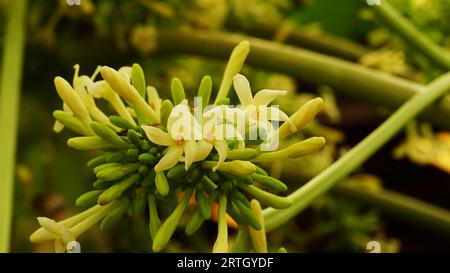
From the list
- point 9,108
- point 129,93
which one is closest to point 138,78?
point 129,93

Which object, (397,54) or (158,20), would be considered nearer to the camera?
(158,20)

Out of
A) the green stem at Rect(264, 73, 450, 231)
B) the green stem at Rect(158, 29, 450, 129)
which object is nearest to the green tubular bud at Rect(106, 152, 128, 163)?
the green stem at Rect(264, 73, 450, 231)

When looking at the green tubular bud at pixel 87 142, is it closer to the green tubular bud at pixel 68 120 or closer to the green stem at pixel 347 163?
the green tubular bud at pixel 68 120

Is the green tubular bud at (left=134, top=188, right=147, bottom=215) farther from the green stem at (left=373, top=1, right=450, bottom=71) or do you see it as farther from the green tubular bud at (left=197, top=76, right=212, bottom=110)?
the green stem at (left=373, top=1, right=450, bottom=71)

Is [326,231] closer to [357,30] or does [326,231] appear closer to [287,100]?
[287,100]

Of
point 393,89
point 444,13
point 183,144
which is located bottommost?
point 183,144

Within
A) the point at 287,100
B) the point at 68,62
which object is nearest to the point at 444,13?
the point at 287,100

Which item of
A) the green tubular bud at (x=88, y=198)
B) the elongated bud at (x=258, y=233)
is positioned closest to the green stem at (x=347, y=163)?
the elongated bud at (x=258, y=233)
